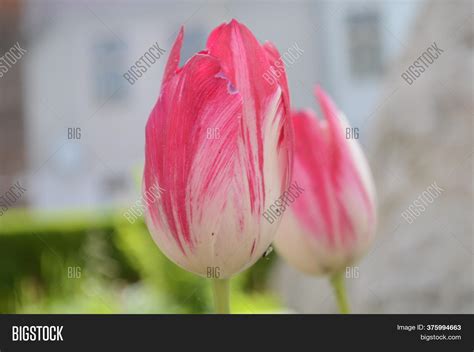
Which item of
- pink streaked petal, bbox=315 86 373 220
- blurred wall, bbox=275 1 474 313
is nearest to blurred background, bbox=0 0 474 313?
blurred wall, bbox=275 1 474 313

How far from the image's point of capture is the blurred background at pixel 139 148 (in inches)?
91.2

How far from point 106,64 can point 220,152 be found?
12437 millimetres

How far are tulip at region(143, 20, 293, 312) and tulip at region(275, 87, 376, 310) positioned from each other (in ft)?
0.61

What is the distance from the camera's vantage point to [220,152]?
0.52 m

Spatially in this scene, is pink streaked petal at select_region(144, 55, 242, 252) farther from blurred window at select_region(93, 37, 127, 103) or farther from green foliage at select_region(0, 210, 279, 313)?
blurred window at select_region(93, 37, 127, 103)

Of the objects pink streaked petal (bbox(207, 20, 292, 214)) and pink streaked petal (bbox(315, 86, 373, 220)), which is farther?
pink streaked petal (bbox(315, 86, 373, 220))

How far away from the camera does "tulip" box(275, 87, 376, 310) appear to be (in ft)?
2.34

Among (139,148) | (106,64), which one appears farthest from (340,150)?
(106,64)

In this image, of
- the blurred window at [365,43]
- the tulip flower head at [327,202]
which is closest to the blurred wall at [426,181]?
the tulip flower head at [327,202]

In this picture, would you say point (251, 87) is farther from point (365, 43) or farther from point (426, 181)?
point (365, 43)

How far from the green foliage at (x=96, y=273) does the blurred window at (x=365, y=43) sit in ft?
24.7

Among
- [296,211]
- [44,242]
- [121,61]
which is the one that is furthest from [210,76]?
[121,61]

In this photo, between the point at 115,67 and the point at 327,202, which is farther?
the point at 115,67
